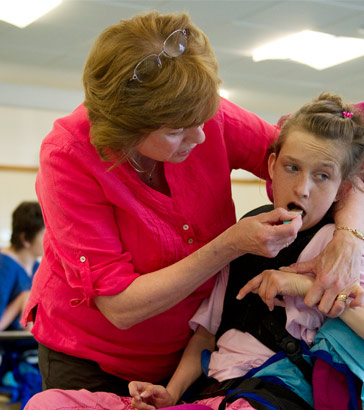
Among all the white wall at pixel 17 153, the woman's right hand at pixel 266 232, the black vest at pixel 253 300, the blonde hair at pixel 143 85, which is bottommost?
the white wall at pixel 17 153

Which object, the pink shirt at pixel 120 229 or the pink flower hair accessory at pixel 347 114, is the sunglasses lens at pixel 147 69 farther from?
the pink flower hair accessory at pixel 347 114

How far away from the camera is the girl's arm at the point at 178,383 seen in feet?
4.66

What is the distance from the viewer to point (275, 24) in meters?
5.95

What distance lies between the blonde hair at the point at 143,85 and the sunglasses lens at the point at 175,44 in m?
0.01

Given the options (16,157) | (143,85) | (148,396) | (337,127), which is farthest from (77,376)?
(16,157)

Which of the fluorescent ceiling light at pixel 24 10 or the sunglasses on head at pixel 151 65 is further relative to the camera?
the fluorescent ceiling light at pixel 24 10

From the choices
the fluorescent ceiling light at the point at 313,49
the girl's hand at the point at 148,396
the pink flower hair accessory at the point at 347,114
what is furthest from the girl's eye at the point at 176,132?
the fluorescent ceiling light at the point at 313,49

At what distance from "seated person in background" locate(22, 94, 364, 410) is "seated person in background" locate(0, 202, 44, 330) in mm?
3292

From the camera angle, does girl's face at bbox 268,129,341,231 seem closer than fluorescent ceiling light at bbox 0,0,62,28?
Yes

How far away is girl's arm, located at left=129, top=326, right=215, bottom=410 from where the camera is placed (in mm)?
1420

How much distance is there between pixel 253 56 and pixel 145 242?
5885mm

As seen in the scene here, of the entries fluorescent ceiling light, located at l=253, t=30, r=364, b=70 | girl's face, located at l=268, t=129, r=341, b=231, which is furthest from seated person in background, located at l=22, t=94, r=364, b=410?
fluorescent ceiling light, located at l=253, t=30, r=364, b=70

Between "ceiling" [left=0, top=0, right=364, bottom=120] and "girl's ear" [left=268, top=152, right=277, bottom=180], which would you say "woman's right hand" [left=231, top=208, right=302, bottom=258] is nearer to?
"girl's ear" [left=268, top=152, right=277, bottom=180]

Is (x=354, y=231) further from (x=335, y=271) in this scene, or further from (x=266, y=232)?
(x=266, y=232)
